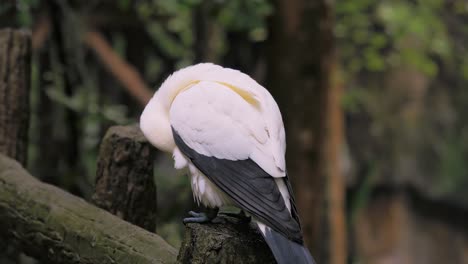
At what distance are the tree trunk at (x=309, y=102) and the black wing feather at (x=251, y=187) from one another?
193 cm

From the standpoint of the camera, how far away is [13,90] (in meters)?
2.66

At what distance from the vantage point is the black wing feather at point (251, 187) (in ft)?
5.43

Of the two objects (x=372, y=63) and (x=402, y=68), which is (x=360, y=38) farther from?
(x=402, y=68)

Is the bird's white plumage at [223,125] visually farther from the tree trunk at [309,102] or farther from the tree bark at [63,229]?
the tree trunk at [309,102]

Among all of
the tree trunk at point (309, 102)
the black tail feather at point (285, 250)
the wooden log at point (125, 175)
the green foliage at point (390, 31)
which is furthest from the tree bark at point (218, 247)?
the green foliage at point (390, 31)

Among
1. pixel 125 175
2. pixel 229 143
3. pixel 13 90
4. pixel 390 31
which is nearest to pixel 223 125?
pixel 229 143

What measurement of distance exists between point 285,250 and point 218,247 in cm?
14

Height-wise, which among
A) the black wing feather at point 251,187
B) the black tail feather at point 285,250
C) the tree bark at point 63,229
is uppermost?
the black wing feather at point 251,187

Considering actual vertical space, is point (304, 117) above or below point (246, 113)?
below

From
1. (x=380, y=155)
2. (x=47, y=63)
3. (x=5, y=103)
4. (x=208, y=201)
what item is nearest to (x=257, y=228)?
(x=208, y=201)

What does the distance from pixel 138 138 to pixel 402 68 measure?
455 cm

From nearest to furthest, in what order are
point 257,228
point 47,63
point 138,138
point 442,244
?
point 257,228 < point 138,138 < point 47,63 < point 442,244

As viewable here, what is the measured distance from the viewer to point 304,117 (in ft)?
12.3

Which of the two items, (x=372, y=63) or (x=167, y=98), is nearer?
(x=167, y=98)
